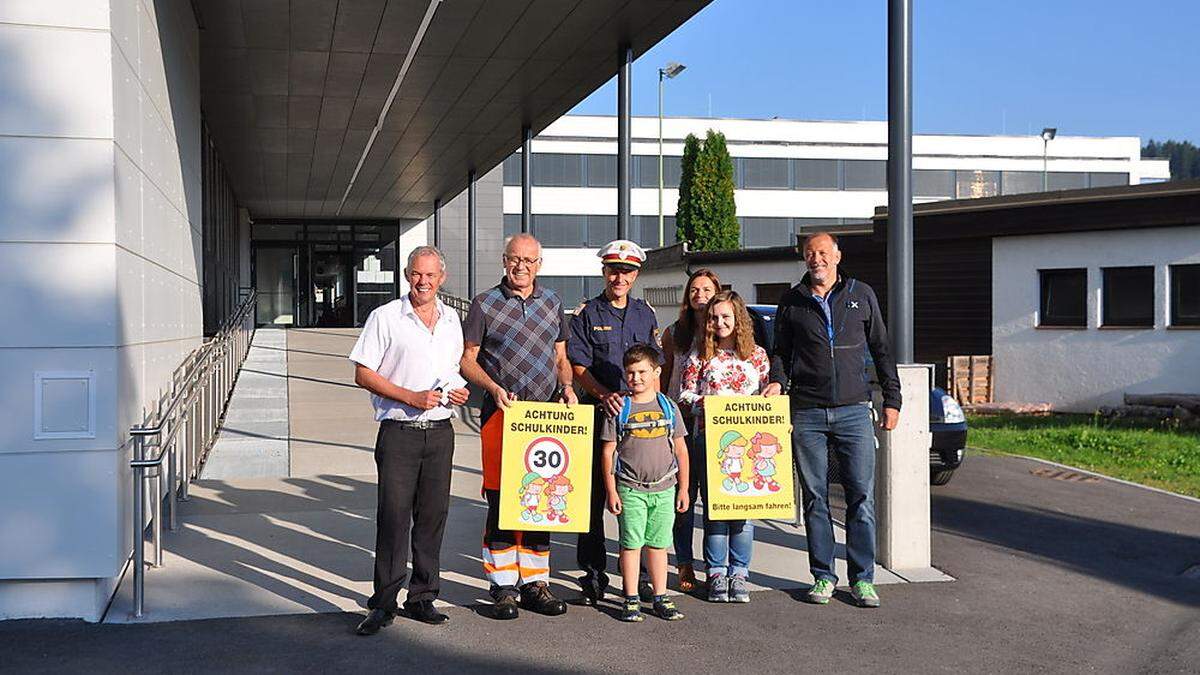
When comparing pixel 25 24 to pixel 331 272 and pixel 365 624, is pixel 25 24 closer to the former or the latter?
pixel 365 624

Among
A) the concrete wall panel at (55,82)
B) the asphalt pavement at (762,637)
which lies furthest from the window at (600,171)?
the concrete wall panel at (55,82)

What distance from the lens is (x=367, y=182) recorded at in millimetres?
25938

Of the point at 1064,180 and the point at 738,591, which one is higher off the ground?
the point at 1064,180

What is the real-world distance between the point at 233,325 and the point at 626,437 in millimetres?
13037

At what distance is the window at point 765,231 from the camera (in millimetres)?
57094

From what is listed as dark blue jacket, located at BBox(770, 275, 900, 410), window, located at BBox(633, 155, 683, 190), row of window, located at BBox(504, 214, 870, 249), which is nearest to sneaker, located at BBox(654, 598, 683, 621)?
dark blue jacket, located at BBox(770, 275, 900, 410)

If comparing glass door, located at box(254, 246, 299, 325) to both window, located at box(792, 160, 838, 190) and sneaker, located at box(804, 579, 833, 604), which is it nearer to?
window, located at box(792, 160, 838, 190)

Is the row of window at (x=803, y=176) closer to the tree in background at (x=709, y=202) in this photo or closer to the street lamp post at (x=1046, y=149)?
the street lamp post at (x=1046, y=149)

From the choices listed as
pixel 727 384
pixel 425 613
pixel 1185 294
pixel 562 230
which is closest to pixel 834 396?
pixel 727 384

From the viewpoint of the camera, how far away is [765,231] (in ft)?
188

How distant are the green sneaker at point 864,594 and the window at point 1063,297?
14694 mm

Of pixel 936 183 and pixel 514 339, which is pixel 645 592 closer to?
pixel 514 339

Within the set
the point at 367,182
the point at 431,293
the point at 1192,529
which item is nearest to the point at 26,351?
the point at 431,293

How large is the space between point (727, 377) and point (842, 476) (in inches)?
32.3
